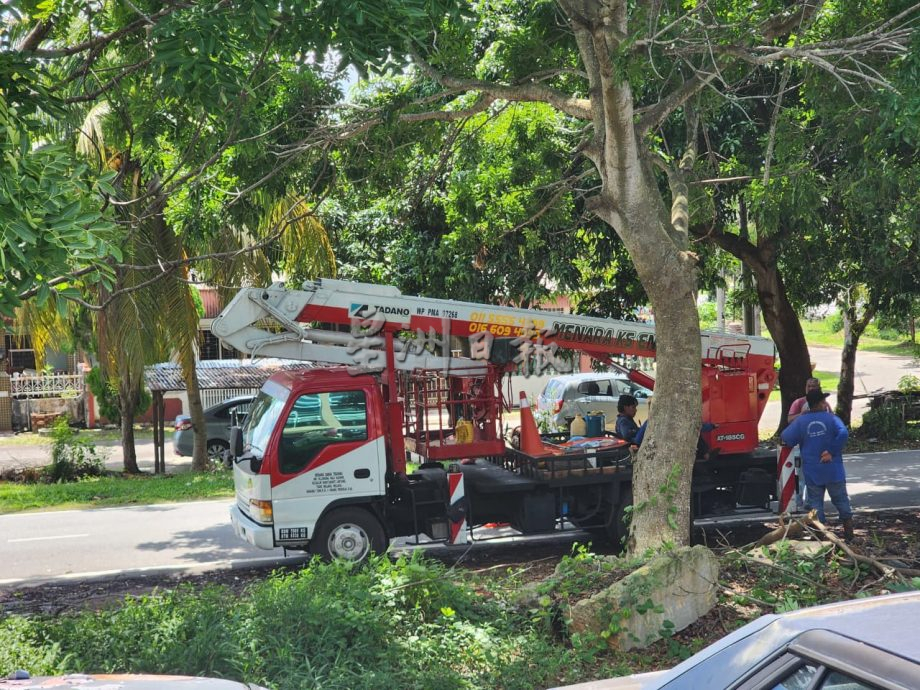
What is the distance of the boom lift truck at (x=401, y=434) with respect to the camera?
9953 millimetres

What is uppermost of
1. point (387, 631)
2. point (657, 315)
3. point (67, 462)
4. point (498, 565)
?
point (657, 315)

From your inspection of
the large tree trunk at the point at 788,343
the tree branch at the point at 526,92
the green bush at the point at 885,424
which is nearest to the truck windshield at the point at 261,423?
the tree branch at the point at 526,92

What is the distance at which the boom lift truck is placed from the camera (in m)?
9.95

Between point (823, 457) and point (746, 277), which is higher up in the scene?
point (746, 277)

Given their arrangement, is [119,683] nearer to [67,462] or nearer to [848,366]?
[67,462]

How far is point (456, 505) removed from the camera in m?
10.3

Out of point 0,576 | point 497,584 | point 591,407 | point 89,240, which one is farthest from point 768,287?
point 89,240

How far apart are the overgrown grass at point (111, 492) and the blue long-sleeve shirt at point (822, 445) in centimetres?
1009

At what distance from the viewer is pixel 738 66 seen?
12.3 metres

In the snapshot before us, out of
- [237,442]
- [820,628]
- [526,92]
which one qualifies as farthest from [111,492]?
[820,628]

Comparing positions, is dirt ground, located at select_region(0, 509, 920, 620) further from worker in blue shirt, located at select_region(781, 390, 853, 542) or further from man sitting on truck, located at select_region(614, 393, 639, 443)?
man sitting on truck, located at select_region(614, 393, 639, 443)

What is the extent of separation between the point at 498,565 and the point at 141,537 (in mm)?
5491

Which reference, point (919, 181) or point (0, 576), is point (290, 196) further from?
point (919, 181)

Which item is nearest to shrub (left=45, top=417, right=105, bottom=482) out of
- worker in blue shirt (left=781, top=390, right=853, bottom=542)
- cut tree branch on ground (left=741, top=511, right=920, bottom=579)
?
worker in blue shirt (left=781, top=390, right=853, bottom=542)
